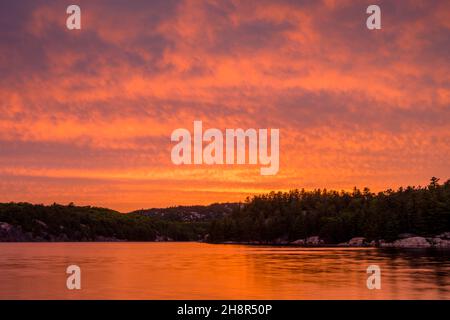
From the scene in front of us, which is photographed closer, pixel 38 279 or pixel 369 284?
pixel 369 284

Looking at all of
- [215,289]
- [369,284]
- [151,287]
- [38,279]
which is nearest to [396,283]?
[369,284]

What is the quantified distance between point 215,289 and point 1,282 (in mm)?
25975

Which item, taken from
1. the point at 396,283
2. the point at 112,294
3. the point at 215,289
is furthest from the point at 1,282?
the point at 396,283

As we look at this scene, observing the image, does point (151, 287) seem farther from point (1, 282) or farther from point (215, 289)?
point (1, 282)
